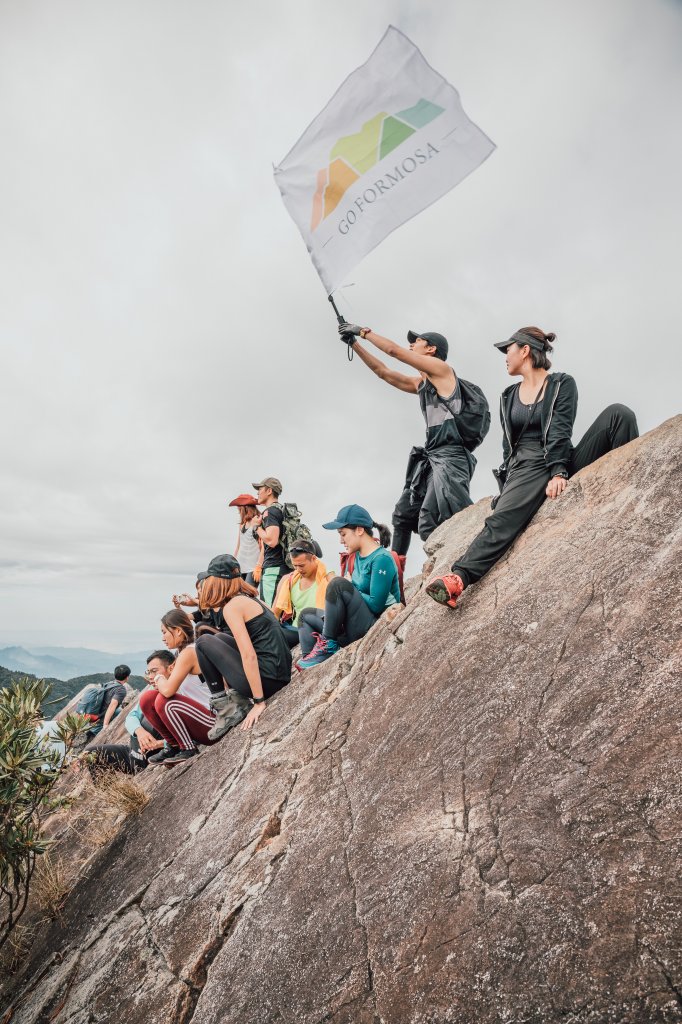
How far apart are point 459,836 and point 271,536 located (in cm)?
733

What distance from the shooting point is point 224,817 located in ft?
18.7

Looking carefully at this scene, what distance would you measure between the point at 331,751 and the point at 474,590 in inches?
81.6

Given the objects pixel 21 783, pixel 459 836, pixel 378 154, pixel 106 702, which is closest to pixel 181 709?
pixel 21 783

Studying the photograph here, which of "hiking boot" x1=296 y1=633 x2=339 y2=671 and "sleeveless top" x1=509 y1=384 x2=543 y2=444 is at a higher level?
"sleeveless top" x1=509 y1=384 x2=543 y2=444

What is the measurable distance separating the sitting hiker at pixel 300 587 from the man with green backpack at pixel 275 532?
0.51m

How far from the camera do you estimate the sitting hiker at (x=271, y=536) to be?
34.6 feet

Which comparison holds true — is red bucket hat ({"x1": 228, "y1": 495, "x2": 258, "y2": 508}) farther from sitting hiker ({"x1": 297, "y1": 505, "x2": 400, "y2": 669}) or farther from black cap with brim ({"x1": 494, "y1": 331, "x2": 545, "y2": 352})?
black cap with brim ({"x1": 494, "y1": 331, "x2": 545, "y2": 352})

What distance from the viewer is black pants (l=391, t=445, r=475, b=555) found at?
7425 mm

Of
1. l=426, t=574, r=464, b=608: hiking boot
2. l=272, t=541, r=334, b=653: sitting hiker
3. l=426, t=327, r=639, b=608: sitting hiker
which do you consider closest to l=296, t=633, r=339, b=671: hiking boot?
l=272, t=541, r=334, b=653: sitting hiker

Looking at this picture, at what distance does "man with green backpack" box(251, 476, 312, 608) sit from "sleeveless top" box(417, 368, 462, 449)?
12.4 ft

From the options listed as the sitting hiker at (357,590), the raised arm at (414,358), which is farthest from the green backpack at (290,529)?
the raised arm at (414,358)

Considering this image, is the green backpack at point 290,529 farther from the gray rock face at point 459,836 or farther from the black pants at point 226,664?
the gray rock face at point 459,836

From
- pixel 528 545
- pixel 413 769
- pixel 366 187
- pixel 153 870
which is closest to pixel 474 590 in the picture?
pixel 528 545

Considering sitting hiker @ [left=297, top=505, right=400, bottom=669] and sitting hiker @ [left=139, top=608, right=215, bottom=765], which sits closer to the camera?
sitting hiker @ [left=297, top=505, right=400, bottom=669]
